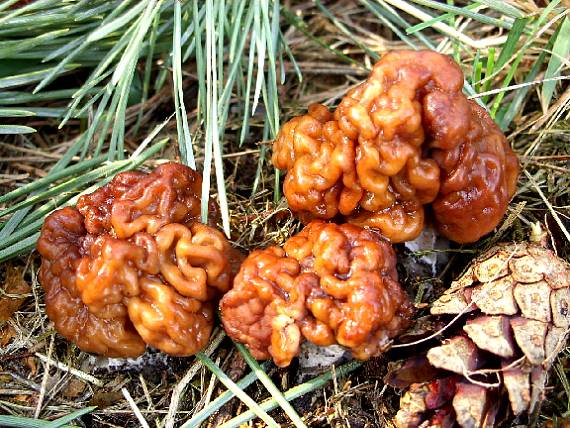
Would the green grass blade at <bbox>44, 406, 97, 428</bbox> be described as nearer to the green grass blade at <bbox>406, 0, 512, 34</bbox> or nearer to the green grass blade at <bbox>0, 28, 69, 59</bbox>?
the green grass blade at <bbox>0, 28, 69, 59</bbox>

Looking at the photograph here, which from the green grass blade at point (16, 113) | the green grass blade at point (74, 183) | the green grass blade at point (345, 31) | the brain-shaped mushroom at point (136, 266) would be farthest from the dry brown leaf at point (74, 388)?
the green grass blade at point (345, 31)

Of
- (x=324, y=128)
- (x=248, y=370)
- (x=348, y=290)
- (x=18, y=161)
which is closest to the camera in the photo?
(x=348, y=290)

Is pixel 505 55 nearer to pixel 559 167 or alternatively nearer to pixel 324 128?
pixel 559 167

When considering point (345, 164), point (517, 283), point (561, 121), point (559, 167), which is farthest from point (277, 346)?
point (561, 121)

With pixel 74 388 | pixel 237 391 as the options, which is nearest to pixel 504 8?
pixel 237 391

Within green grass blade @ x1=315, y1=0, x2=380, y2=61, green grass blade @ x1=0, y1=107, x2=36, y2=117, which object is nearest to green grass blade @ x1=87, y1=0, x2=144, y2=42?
green grass blade @ x1=0, y1=107, x2=36, y2=117

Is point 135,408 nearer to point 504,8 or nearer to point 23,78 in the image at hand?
point 23,78
